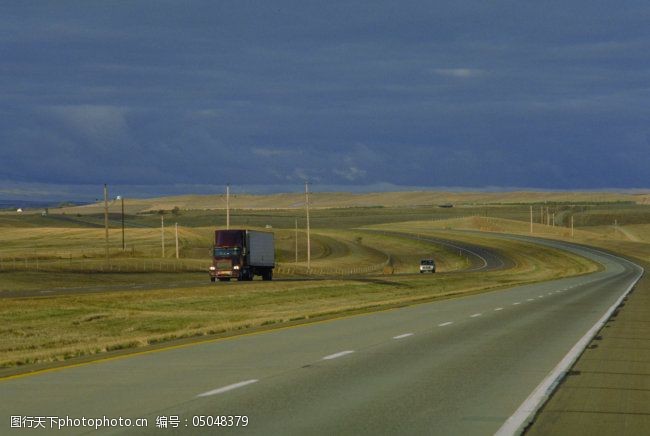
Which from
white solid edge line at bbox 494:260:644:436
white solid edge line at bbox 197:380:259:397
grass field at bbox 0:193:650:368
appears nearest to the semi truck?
grass field at bbox 0:193:650:368

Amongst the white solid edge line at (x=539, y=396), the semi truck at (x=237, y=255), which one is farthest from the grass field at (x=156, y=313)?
the white solid edge line at (x=539, y=396)

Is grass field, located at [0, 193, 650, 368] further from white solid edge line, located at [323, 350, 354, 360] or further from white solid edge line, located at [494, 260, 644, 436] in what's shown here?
white solid edge line, located at [494, 260, 644, 436]

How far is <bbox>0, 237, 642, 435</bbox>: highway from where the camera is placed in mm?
12336

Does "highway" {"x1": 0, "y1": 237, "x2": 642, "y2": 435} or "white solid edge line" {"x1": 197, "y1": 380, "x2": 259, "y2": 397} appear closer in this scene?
"highway" {"x1": 0, "y1": 237, "x2": 642, "y2": 435}

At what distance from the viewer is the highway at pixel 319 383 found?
40.5ft

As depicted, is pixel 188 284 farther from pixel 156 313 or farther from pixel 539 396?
pixel 539 396

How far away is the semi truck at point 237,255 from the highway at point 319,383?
150ft

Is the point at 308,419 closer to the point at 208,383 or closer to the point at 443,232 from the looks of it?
the point at 208,383

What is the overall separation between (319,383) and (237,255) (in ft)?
188

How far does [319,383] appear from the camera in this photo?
51.2ft

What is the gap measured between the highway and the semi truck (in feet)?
150

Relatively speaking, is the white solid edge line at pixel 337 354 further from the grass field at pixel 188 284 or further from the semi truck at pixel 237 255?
the semi truck at pixel 237 255

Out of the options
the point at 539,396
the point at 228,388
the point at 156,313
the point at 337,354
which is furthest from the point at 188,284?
the point at 539,396

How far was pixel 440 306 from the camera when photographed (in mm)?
40531
